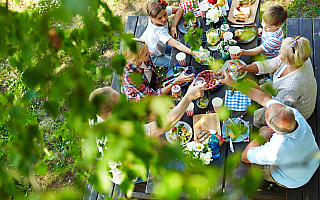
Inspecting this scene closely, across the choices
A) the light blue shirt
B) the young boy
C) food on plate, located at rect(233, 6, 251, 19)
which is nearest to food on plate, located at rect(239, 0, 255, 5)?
food on plate, located at rect(233, 6, 251, 19)

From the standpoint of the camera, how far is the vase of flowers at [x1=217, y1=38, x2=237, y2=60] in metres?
3.42

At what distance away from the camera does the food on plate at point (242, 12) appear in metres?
3.71

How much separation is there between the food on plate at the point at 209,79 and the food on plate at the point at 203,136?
1.57 ft

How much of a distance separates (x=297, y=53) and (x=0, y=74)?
444 cm

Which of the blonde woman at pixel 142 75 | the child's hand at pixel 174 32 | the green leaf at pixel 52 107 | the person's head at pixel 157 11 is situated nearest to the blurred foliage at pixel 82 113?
the green leaf at pixel 52 107

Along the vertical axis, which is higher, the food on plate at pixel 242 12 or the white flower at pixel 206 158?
the food on plate at pixel 242 12

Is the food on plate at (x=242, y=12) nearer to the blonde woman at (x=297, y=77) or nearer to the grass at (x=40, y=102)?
the blonde woman at (x=297, y=77)

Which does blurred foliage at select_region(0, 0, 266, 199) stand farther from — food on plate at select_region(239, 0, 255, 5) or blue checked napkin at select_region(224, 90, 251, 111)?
food on plate at select_region(239, 0, 255, 5)

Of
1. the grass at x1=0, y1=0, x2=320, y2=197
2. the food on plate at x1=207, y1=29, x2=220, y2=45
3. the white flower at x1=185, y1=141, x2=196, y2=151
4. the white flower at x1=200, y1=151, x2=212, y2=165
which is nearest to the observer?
the white flower at x1=200, y1=151, x2=212, y2=165

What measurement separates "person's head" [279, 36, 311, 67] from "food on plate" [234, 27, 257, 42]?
0.71m

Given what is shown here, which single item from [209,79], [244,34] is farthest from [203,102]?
[244,34]

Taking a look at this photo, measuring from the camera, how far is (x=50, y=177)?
→ 4.08 m

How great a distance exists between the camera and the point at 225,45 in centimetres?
347

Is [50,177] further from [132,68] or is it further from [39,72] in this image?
[39,72]
